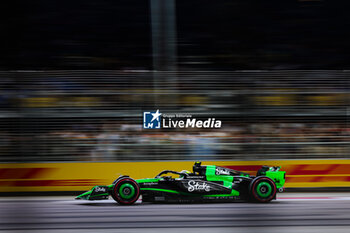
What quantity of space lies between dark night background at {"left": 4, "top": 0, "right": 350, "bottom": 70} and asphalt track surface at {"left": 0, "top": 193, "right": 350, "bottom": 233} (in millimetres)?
4431

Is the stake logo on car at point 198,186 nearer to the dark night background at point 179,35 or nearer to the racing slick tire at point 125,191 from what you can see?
the racing slick tire at point 125,191

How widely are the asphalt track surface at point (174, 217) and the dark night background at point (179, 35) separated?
14.5 ft

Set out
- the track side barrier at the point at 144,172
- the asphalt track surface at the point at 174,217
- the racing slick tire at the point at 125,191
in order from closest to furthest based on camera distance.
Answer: the asphalt track surface at the point at 174,217, the racing slick tire at the point at 125,191, the track side barrier at the point at 144,172

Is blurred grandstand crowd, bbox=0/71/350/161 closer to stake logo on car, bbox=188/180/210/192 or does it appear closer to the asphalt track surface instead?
the asphalt track surface

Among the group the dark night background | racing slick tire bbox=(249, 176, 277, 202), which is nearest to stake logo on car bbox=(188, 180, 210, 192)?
racing slick tire bbox=(249, 176, 277, 202)

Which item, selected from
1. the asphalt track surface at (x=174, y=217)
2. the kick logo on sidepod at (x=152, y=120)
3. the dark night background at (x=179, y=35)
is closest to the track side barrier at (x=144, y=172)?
the kick logo on sidepod at (x=152, y=120)

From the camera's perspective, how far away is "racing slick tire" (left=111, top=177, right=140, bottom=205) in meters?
7.45

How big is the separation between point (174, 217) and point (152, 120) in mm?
3973

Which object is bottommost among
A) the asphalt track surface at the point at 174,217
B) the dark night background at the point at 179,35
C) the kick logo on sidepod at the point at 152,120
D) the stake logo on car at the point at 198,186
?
the asphalt track surface at the point at 174,217

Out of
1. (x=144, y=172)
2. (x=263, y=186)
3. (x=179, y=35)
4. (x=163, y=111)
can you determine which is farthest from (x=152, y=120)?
(x=179, y=35)

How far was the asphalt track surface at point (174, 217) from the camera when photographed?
5.21m

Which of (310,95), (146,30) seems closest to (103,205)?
(310,95)

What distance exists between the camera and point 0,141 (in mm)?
9430

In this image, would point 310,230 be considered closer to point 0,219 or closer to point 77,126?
point 0,219
